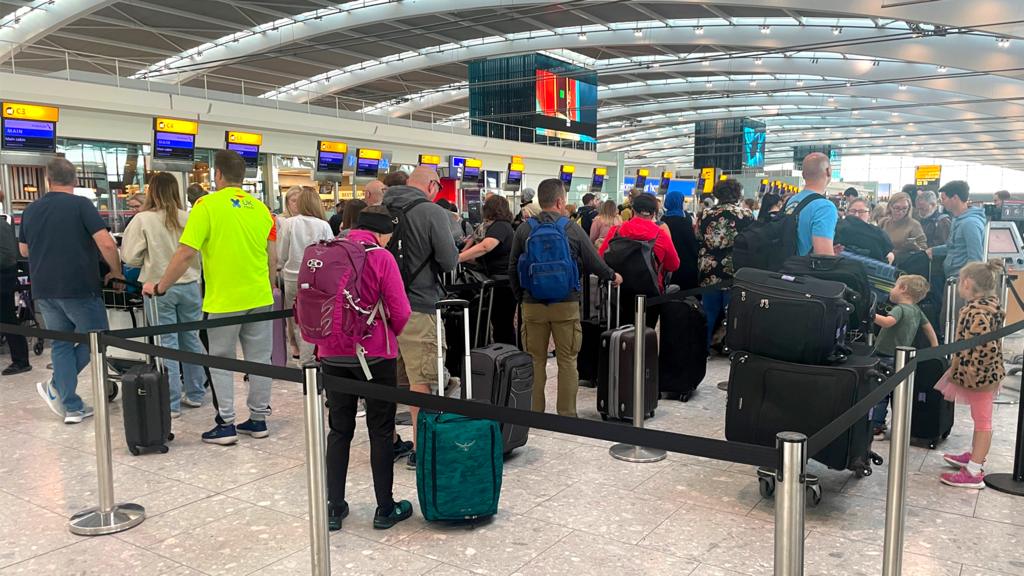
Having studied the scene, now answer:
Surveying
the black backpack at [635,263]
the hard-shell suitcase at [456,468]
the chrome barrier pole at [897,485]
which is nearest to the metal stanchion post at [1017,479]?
the chrome barrier pole at [897,485]

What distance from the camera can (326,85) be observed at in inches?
1167

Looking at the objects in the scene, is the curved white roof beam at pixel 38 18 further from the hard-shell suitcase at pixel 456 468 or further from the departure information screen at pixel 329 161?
the hard-shell suitcase at pixel 456 468

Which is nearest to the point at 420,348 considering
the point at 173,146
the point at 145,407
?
Result: the point at 145,407

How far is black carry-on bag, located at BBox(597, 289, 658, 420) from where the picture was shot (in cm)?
473

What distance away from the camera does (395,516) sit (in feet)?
10.8

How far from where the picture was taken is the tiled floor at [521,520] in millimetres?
2920

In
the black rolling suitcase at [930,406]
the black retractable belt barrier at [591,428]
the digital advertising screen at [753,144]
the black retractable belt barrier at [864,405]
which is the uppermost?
the digital advertising screen at [753,144]

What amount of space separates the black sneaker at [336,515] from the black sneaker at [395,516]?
0.15 m

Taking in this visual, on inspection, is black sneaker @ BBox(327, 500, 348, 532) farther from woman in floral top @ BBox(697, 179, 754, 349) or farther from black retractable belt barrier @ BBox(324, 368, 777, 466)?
woman in floral top @ BBox(697, 179, 754, 349)

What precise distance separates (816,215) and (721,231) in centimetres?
223

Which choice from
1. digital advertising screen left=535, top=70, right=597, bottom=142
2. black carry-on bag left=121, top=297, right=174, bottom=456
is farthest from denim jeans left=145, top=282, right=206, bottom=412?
digital advertising screen left=535, top=70, right=597, bottom=142

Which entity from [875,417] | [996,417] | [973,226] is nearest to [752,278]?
[875,417]

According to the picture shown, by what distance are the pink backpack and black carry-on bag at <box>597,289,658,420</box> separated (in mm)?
2098

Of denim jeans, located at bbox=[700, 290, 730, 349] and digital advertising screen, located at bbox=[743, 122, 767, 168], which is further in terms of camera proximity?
digital advertising screen, located at bbox=[743, 122, 767, 168]
